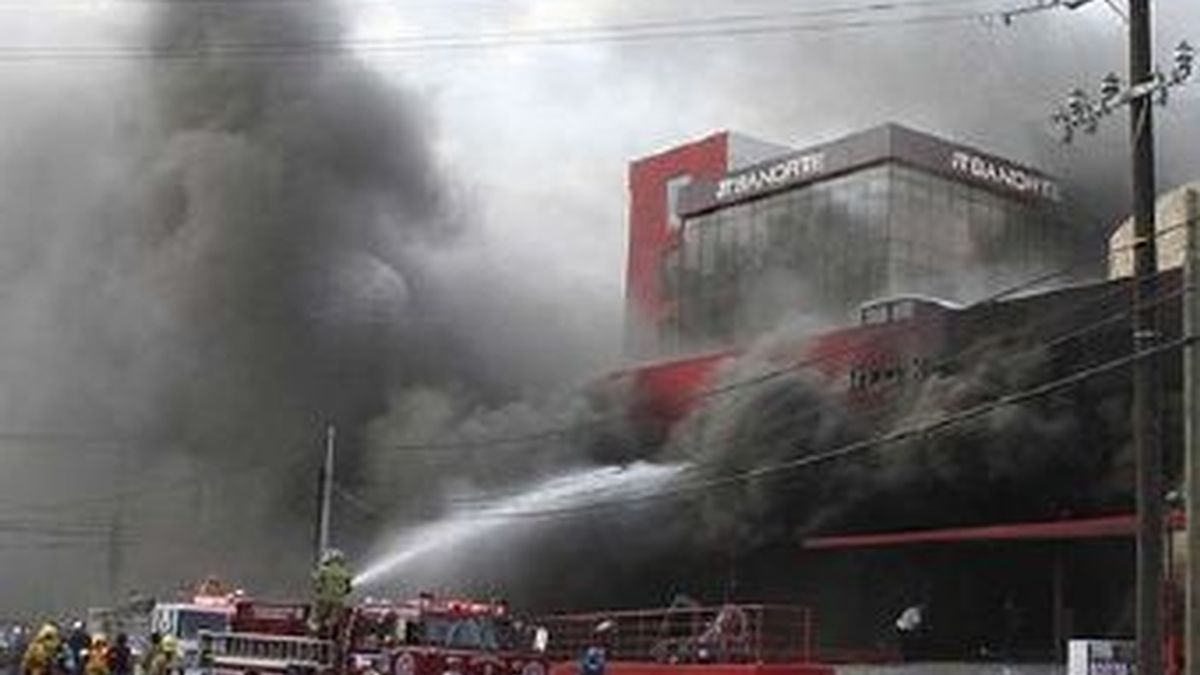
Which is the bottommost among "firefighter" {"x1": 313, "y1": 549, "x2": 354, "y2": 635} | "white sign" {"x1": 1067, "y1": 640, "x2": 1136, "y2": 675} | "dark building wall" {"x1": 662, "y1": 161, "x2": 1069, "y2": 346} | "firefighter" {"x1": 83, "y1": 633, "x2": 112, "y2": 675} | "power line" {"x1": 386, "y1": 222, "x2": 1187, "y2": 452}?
"firefighter" {"x1": 83, "y1": 633, "x2": 112, "y2": 675}

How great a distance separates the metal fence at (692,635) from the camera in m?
23.8

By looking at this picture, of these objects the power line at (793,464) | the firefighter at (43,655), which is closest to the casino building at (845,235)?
the power line at (793,464)

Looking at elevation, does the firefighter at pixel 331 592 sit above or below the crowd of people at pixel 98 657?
above

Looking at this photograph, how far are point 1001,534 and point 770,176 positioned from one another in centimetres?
4620

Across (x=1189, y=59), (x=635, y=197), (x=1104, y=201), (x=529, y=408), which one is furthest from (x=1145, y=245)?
(x=635, y=197)

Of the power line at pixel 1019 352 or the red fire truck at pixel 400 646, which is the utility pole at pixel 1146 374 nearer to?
the red fire truck at pixel 400 646

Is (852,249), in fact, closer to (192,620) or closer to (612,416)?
(612,416)

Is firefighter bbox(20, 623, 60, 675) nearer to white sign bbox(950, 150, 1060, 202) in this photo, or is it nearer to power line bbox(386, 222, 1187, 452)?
power line bbox(386, 222, 1187, 452)

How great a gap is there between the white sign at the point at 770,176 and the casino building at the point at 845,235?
73mm

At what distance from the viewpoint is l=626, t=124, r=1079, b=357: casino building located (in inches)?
2790

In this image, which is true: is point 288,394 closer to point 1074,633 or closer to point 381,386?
point 381,386

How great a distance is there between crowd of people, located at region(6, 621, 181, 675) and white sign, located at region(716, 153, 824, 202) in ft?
168

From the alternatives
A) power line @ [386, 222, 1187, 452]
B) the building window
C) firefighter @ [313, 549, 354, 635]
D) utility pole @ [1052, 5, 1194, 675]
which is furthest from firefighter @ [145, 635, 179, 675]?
the building window

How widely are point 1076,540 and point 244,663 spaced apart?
16703mm
